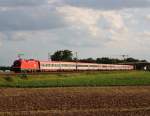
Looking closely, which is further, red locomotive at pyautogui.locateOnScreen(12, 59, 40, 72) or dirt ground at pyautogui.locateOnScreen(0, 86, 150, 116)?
red locomotive at pyautogui.locateOnScreen(12, 59, 40, 72)

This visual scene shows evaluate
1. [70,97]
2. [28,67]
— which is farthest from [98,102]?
[28,67]

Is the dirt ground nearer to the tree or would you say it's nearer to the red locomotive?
the red locomotive

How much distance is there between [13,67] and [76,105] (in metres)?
56.8

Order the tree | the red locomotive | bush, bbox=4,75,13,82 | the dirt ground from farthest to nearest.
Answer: the tree, the red locomotive, bush, bbox=4,75,13,82, the dirt ground

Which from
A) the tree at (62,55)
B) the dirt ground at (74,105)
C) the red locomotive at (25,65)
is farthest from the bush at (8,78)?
the tree at (62,55)

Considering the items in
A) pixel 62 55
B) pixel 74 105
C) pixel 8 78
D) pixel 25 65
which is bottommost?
pixel 74 105

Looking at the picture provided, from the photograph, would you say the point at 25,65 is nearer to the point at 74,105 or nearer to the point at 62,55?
the point at 74,105

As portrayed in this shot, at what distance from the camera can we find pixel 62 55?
169750 millimetres

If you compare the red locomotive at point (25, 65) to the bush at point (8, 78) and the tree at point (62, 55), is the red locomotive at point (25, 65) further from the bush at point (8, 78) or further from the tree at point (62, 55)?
the tree at point (62, 55)

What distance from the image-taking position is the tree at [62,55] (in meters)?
167

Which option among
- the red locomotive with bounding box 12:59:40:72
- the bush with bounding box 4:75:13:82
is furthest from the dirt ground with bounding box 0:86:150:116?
the red locomotive with bounding box 12:59:40:72

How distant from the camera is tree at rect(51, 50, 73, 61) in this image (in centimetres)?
16738

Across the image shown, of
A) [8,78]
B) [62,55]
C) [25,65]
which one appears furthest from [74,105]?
[62,55]

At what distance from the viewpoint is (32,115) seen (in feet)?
91.8
